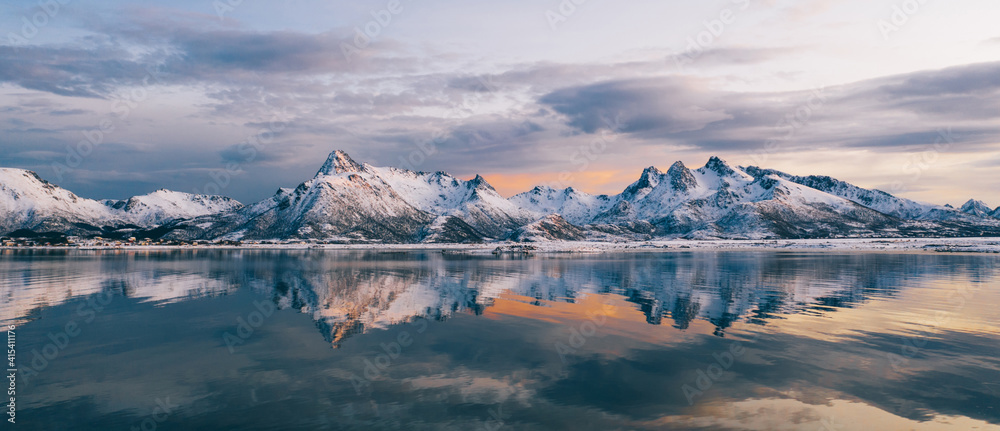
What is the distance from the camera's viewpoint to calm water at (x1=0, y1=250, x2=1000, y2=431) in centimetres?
2061

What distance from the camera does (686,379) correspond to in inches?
995

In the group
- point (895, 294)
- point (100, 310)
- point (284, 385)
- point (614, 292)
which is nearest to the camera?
point (284, 385)

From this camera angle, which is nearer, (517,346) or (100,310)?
(517,346)

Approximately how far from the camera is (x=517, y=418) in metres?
20.4

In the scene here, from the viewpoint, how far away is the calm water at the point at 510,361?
67.6ft

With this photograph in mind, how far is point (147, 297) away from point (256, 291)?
1092 cm

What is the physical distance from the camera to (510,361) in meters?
29.2

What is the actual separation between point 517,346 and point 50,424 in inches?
880

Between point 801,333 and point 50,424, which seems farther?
point 801,333

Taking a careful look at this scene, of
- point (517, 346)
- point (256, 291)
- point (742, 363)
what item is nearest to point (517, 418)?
point (517, 346)

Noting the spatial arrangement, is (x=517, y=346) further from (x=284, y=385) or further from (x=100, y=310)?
(x=100, y=310)

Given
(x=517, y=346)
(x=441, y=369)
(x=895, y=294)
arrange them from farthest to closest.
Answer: (x=895, y=294), (x=517, y=346), (x=441, y=369)

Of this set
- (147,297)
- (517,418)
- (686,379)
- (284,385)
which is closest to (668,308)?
(686,379)

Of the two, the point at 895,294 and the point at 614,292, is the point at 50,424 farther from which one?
the point at 895,294
